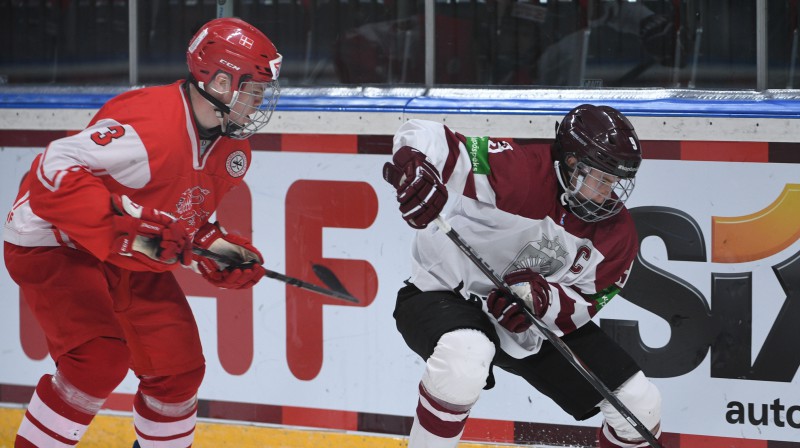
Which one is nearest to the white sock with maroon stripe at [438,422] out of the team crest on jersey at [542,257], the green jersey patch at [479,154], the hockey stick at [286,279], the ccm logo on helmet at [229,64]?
the team crest on jersey at [542,257]

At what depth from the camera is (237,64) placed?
9.39 feet

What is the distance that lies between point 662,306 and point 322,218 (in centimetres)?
102

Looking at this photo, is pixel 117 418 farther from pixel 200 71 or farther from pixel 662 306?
pixel 662 306

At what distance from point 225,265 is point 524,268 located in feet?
2.49

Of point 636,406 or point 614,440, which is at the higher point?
point 636,406

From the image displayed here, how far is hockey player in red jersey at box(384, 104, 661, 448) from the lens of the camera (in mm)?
2730

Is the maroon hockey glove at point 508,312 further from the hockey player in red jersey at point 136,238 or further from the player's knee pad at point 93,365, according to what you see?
the player's knee pad at point 93,365

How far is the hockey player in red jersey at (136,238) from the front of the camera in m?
2.67

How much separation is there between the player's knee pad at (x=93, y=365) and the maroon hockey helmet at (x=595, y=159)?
111cm

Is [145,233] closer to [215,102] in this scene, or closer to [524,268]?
[215,102]

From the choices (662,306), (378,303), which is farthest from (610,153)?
(378,303)

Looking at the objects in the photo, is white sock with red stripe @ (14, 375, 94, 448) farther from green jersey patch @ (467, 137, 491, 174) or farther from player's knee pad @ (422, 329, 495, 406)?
green jersey patch @ (467, 137, 491, 174)

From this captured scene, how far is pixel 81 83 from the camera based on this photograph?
4.00 metres

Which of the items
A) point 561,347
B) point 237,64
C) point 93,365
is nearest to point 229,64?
point 237,64
